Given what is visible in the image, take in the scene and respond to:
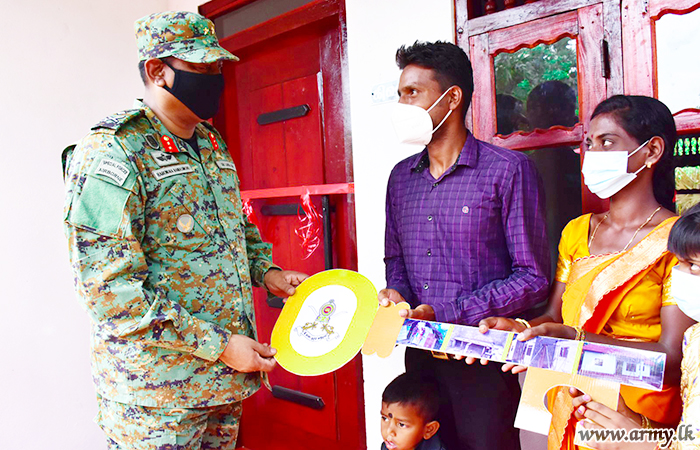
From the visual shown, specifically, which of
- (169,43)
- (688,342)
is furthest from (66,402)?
(688,342)

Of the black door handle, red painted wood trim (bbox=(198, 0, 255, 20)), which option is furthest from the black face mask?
the black door handle

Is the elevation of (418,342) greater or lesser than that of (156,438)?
greater

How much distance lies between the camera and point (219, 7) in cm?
301

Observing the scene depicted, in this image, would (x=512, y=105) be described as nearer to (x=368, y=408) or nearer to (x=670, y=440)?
(x=670, y=440)

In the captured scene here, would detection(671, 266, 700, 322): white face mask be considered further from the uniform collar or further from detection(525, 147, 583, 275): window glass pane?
the uniform collar

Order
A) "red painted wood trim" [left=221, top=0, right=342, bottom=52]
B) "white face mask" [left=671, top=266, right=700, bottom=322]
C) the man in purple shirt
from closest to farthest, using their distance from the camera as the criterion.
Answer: "white face mask" [left=671, top=266, right=700, bottom=322]
the man in purple shirt
"red painted wood trim" [left=221, top=0, right=342, bottom=52]

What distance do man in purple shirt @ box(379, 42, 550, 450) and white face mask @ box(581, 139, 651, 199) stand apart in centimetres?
15

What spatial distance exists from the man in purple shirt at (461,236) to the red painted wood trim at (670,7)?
549 mm

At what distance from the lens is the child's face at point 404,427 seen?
1.66 m

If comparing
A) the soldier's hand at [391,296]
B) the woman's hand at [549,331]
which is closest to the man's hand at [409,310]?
the soldier's hand at [391,296]

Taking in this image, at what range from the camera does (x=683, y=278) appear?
1.14m

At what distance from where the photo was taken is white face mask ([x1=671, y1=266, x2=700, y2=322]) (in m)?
1.12

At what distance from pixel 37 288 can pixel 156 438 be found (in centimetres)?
173

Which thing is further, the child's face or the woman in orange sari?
the child's face
